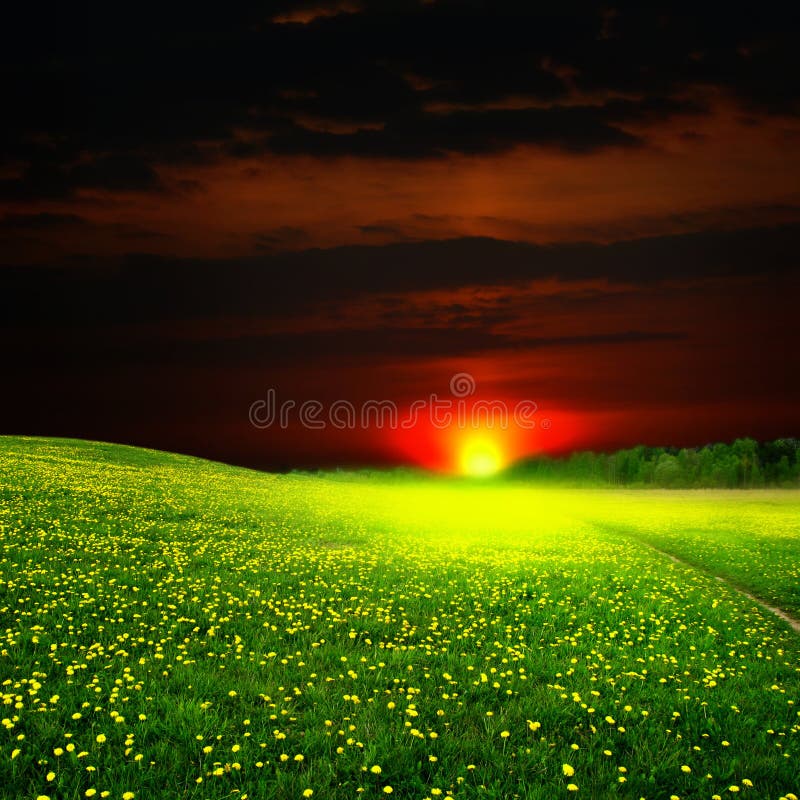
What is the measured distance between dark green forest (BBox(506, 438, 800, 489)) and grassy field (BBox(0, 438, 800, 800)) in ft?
457

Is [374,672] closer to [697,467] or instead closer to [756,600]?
[756,600]

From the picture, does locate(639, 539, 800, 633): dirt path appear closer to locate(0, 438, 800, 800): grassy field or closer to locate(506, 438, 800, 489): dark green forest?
locate(0, 438, 800, 800): grassy field

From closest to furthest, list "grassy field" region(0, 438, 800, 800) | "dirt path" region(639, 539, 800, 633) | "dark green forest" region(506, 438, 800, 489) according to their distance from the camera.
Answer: "grassy field" region(0, 438, 800, 800) → "dirt path" region(639, 539, 800, 633) → "dark green forest" region(506, 438, 800, 489)

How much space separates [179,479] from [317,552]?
93.3 feet

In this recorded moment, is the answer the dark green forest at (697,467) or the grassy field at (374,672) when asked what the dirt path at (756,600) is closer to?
the grassy field at (374,672)

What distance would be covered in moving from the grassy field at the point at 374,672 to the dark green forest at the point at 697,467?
13928 centimetres

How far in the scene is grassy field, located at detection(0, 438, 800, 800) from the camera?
23.8 feet

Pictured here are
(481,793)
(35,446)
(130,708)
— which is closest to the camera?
(481,793)

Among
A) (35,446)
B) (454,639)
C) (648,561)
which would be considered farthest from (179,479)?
(454,639)

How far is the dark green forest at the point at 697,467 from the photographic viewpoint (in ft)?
479

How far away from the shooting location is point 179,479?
47.2 m

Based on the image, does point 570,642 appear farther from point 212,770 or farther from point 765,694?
point 212,770

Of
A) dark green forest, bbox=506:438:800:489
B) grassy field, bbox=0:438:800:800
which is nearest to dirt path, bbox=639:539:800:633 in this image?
grassy field, bbox=0:438:800:800

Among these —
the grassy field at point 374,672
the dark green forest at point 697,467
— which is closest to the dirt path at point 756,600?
the grassy field at point 374,672
